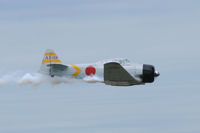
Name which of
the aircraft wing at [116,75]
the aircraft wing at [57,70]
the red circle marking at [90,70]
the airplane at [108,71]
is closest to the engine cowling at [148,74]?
the airplane at [108,71]

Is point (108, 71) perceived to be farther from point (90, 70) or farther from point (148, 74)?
point (148, 74)

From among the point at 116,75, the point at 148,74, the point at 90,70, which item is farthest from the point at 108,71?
the point at 148,74

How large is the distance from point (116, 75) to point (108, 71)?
29.5 inches

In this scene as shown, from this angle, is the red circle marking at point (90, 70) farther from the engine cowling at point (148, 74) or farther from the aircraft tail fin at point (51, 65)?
the engine cowling at point (148, 74)

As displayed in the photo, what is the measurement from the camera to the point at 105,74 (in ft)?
244

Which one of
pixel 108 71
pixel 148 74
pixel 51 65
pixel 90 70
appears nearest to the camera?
pixel 108 71

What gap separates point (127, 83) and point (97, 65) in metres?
2.97

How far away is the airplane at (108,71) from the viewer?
73.9m

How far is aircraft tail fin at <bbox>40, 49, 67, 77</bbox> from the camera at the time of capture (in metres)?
75.3

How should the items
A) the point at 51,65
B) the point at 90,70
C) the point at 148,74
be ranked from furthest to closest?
the point at 51,65, the point at 90,70, the point at 148,74

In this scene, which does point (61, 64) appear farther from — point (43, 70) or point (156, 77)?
point (156, 77)

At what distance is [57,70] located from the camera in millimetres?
75438

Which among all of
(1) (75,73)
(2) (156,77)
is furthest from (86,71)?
(2) (156,77)

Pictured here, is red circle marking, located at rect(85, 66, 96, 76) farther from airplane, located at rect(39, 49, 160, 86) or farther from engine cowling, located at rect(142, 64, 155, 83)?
engine cowling, located at rect(142, 64, 155, 83)
